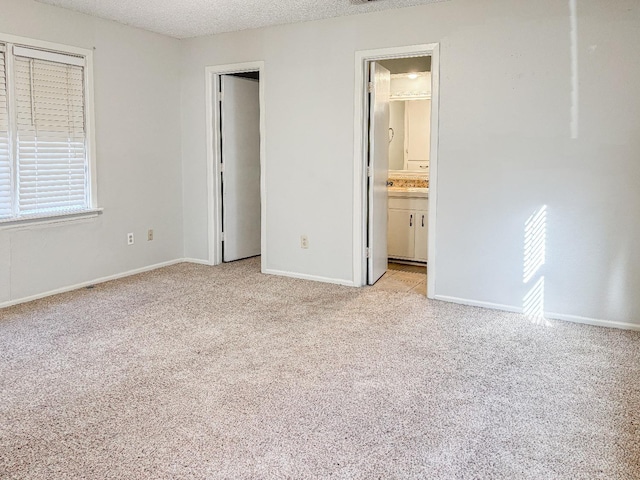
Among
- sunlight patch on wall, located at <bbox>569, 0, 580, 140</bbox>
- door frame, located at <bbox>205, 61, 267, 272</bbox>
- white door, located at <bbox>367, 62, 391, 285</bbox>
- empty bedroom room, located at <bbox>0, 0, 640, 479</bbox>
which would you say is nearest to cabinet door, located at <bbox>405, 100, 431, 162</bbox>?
empty bedroom room, located at <bbox>0, 0, 640, 479</bbox>

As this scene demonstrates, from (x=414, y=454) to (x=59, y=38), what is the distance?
4.19m

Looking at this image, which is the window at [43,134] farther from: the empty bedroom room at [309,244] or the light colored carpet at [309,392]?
the light colored carpet at [309,392]

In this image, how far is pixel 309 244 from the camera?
201 inches

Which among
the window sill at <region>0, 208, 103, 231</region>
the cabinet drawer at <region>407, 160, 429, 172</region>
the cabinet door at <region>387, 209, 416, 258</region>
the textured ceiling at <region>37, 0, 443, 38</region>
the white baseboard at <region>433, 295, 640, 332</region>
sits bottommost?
the white baseboard at <region>433, 295, 640, 332</region>

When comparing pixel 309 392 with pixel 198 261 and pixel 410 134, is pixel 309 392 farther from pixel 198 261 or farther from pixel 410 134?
pixel 410 134

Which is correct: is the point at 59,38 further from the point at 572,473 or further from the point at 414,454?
the point at 572,473

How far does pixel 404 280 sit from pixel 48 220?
3169mm

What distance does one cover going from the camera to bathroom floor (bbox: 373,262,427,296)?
479 centimetres

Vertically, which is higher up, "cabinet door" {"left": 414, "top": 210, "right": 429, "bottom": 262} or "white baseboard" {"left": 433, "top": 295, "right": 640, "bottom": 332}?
"cabinet door" {"left": 414, "top": 210, "right": 429, "bottom": 262}

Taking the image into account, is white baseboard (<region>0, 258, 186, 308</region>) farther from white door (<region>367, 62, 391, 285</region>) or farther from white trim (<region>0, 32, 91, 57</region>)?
white door (<region>367, 62, 391, 285</region>)

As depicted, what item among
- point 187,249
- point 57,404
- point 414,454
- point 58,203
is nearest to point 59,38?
point 58,203

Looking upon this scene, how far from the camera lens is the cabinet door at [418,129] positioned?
625 centimetres

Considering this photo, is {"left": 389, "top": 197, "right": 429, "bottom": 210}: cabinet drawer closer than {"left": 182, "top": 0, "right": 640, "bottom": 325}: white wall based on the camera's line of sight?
No

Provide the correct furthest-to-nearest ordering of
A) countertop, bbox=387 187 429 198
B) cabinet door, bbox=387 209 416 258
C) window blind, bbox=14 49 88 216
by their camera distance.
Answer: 1. cabinet door, bbox=387 209 416 258
2. countertop, bbox=387 187 429 198
3. window blind, bbox=14 49 88 216
